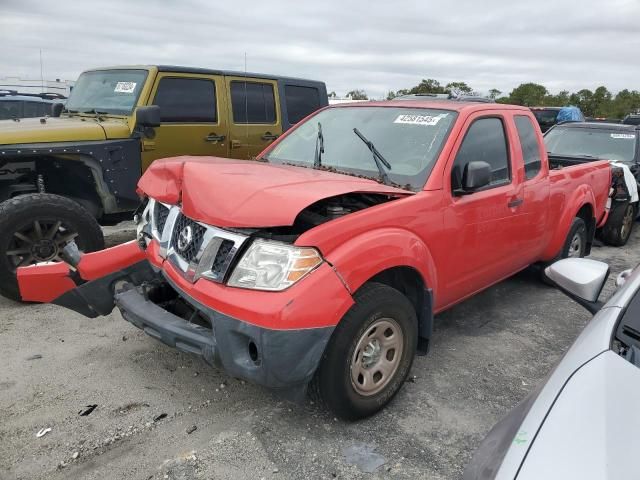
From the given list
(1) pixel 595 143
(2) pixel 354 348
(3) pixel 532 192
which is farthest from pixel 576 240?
(2) pixel 354 348

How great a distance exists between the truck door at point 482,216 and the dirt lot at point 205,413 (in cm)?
60

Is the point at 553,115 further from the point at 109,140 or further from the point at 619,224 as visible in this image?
the point at 109,140

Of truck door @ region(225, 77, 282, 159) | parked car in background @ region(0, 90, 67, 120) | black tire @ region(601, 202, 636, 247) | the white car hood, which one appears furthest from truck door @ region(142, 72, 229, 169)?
parked car in background @ region(0, 90, 67, 120)

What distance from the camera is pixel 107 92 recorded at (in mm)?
6098

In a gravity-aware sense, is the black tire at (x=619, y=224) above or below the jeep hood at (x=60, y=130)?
below

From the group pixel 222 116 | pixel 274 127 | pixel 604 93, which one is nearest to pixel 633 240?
pixel 274 127

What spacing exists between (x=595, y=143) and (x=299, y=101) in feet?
15.2

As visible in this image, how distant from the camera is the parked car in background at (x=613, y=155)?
23.0 feet

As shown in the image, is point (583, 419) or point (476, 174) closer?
point (583, 419)

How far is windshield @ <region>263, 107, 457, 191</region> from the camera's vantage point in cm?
342

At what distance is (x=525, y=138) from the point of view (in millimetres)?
4418

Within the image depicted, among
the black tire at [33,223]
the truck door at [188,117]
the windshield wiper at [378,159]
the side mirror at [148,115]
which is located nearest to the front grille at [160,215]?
the windshield wiper at [378,159]

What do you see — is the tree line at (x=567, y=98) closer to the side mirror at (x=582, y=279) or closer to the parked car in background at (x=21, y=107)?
the parked car in background at (x=21, y=107)

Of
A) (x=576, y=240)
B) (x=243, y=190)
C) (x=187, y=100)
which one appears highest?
(x=187, y=100)
